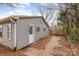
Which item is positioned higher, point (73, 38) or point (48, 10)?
point (48, 10)

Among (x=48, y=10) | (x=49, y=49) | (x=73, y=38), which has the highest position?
(x=48, y=10)

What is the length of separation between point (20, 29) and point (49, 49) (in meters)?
0.39

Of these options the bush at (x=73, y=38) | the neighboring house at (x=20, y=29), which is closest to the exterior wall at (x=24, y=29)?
the neighboring house at (x=20, y=29)

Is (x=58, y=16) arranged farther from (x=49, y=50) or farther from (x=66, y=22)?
(x=49, y=50)

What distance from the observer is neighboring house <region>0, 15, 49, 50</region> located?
3396 millimetres

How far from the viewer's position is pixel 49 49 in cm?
343

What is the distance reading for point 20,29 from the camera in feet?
11.2

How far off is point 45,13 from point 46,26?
0.15 meters

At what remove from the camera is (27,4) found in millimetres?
3416

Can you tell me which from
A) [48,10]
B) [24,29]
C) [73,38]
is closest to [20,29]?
[24,29]

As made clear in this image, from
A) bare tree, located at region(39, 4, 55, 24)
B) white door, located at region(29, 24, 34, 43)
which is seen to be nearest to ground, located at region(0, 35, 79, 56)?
white door, located at region(29, 24, 34, 43)

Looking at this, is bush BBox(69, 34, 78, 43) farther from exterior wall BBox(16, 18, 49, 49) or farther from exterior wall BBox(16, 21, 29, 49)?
exterior wall BBox(16, 21, 29, 49)

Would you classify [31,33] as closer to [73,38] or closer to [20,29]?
[20,29]

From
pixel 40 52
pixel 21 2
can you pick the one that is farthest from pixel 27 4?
pixel 40 52
